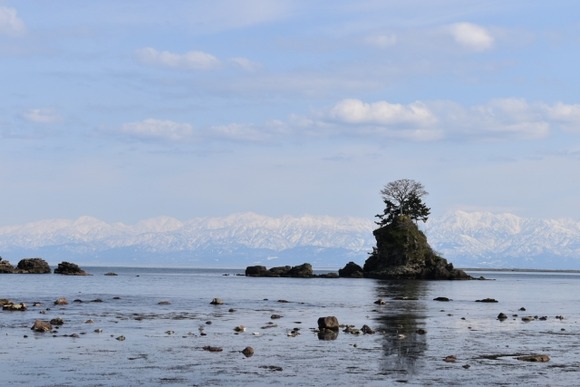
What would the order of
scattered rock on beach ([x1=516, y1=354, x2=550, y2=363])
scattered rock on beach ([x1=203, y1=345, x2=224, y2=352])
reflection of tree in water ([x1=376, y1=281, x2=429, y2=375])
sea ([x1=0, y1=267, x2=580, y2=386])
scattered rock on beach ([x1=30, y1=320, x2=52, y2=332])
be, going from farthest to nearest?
1. scattered rock on beach ([x1=30, y1=320, x2=52, y2=332])
2. scattered rock on beach ([x1=203, y1=345, x2=224, y2=352])
3. scattered rock on beach ([x1=516, y1=354, x2=550, y2=363])
4. reflection of tree in water ([x1=376, y1=281, x2=429, y2=375])
5. sea ([x1=0, y1=267, x2=580, y2=386])

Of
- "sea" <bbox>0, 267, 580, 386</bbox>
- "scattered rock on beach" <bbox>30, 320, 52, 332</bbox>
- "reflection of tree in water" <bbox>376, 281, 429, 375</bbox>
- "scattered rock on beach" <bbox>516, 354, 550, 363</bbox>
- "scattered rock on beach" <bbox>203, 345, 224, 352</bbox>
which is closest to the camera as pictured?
"sea" <bbox>0, 267, 580, 386</bbox>

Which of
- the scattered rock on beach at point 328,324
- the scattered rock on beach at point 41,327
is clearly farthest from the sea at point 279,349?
the scattered rock on beach at point 41,327

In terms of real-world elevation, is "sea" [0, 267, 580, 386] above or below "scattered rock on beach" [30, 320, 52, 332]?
below

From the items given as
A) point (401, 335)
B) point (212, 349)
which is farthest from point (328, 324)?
point (212, 349)

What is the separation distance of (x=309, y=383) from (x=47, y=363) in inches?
517

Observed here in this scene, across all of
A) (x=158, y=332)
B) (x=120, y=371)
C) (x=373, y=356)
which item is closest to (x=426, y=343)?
(x=373, y=356)

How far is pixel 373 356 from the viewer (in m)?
46.0

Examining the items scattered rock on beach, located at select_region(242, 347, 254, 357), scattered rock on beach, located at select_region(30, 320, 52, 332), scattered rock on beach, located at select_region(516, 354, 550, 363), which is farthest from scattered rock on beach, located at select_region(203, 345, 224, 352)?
scattered rock on beach, located at select_region(516, 354, 550, 363)

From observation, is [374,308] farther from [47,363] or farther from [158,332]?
[47,363]

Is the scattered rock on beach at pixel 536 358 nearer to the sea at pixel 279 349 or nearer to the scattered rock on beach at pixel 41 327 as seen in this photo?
the sea at pixel 279 349

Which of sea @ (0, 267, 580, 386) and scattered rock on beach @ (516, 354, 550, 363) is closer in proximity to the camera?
sea @ (0, 267, 580, 386)

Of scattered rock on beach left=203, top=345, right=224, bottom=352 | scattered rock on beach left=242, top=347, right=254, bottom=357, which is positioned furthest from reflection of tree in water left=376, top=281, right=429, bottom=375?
scattered rock on beach left=203, top=345, right=224, bottom=352

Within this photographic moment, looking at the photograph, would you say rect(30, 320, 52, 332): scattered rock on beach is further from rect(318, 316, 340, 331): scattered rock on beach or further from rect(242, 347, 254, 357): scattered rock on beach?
rect(318, 316, 340, 331): scattered rock on beach

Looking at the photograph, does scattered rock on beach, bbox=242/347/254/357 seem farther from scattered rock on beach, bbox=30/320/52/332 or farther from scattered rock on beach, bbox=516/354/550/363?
scattered rock on beach, bbox=30/320/52/332
